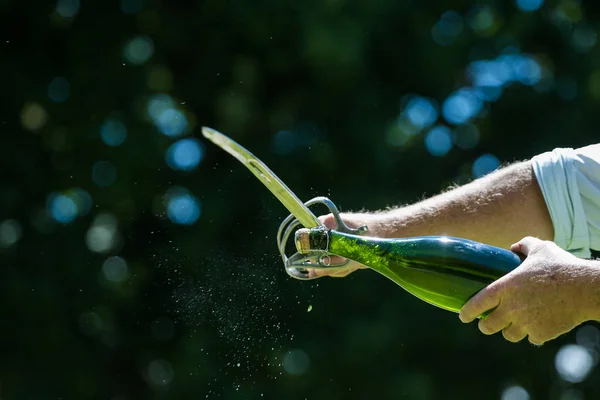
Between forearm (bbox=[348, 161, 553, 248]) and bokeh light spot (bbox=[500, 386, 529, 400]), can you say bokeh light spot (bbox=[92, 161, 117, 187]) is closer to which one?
bokeh light spot (bbox=[500, 386, 529, 400])

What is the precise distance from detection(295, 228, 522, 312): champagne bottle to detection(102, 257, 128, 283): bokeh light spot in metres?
4.39

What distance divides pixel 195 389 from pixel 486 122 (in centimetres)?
272

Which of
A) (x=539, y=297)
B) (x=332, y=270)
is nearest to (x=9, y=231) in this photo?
(x=332, y=270)

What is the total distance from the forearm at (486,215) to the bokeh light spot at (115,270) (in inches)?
157

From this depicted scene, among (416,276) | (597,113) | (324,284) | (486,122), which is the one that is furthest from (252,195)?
(416,276)

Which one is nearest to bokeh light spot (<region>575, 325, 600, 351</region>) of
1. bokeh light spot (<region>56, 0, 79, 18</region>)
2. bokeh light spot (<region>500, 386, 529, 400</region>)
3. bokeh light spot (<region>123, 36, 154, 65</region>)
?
bokeh light spot (<region>500, 386, 529, 400</region>)

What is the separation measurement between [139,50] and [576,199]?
4661 mm

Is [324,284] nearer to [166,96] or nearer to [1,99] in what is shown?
[166,96]

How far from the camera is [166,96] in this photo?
6.61 metres

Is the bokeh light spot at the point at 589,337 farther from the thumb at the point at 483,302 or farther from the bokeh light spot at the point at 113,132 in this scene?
the thumb at the point at 483,302

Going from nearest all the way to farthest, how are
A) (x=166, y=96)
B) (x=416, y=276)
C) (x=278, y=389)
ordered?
(x=416, y=276) < (x=278, y=389) < (x=166, y=96)

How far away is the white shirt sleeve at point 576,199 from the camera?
8.14ft

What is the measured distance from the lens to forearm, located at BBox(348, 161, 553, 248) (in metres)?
2.57

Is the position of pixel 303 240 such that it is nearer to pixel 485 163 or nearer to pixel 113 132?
pixel 113 132
